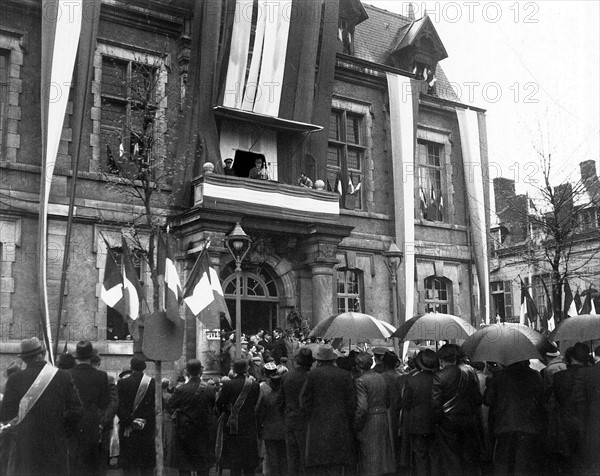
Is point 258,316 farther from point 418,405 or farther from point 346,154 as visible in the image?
point 418,405

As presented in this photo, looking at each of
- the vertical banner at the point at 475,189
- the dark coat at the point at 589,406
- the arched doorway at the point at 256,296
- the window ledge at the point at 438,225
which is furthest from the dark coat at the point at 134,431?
the vertical banner at the point at 475,189

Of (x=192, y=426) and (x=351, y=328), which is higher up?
(x=351, y=328)

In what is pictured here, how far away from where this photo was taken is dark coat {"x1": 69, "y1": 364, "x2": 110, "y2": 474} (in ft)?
26.5

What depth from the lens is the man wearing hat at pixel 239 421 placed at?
9.57 m

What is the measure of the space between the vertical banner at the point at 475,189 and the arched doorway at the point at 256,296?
737cm

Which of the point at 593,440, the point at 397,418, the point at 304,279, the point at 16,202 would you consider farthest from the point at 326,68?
the point at 593,440

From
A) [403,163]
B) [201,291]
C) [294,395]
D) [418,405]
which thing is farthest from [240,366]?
[403,163]

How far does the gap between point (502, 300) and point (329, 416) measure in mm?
29024

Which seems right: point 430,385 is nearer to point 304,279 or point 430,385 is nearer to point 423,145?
point 304,279

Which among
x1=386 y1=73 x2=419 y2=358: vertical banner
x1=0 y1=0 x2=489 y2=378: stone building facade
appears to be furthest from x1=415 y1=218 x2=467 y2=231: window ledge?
x1=386 y1=73 x2=419 y2=358: vertical banner

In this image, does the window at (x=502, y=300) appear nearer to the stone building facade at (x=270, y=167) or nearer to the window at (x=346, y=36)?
the stone building facade at (x=270, y=167)

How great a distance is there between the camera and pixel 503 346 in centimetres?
838

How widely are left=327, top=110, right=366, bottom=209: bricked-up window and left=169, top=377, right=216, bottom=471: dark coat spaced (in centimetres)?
1328

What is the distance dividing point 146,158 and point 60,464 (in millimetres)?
10262
